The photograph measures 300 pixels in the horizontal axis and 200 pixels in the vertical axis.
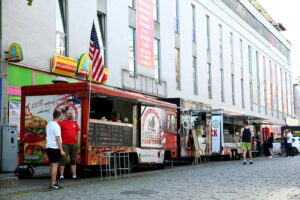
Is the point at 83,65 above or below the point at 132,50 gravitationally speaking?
below

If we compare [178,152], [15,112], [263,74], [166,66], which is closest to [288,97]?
[263,74]

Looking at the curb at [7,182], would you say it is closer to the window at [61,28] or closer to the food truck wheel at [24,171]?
the food truck wheel at [24,171]

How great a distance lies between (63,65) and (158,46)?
11.1 m

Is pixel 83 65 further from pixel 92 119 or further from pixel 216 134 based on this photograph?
pixel 92 119

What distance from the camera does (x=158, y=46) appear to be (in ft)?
102

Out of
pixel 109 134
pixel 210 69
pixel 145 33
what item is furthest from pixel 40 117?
pixel 210 69

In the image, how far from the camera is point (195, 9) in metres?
37.9

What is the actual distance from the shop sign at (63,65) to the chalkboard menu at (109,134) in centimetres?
565

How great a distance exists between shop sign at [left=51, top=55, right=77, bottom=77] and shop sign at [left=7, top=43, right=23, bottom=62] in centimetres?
259

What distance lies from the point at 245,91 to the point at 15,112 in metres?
34.8

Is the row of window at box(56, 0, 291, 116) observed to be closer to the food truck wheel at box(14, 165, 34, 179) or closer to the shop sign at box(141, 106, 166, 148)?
the shop sign at box(141, 106, 166, 148)

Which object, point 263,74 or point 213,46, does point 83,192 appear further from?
point 263,74

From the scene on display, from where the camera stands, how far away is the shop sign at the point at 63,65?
20.3 m

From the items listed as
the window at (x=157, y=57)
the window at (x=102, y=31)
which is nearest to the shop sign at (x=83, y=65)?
the window at (x=102, y=31)
